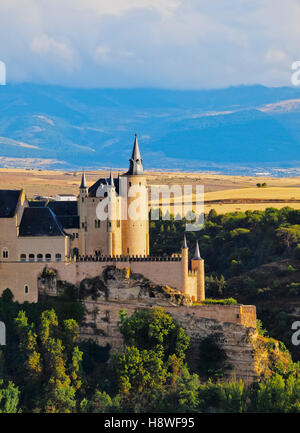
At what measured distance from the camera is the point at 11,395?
82.5 metres

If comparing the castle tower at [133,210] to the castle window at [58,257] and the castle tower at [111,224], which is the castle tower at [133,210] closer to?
the castle tower at [111,224]

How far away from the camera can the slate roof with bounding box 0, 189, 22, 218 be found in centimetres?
8900

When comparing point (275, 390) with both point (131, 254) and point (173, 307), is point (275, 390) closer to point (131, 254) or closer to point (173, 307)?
point (173, 307)

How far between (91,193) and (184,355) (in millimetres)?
15193

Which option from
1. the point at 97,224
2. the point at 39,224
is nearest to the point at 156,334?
the point at 97,224

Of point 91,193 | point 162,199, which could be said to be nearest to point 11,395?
point 91,193

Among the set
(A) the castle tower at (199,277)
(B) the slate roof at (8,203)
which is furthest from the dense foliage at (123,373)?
(B) the slate roof at (8,203)

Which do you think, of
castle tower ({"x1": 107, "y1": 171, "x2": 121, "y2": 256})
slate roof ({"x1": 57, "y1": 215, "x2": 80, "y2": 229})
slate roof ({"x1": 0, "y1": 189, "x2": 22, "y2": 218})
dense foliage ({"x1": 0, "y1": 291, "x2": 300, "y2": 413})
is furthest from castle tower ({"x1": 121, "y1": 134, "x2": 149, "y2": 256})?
slate roof ({"x1": 0, "y1": 189, "x2": 22, "y2": 218})

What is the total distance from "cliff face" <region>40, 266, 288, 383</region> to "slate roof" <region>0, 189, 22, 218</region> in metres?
5.76

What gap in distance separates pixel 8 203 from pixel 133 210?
9.80m

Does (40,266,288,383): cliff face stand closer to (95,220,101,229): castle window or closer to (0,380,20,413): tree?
(95,220,101,229): castle window

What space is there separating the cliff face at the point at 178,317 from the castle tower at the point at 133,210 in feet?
12.9

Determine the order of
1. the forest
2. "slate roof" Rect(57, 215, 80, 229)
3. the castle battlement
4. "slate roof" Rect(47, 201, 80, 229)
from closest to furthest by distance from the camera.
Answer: the forest < the castle battlement < "slate roof" Rect(57, 215, 80, 229) < "slate roof" Rect(47, 201, 80, 229)
